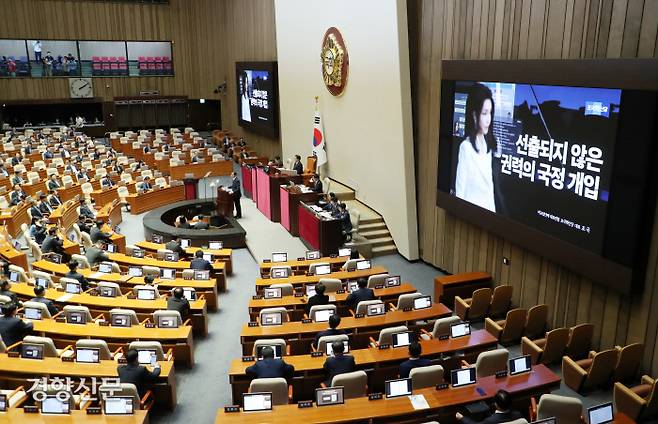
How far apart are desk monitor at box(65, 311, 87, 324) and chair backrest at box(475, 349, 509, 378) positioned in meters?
5.57

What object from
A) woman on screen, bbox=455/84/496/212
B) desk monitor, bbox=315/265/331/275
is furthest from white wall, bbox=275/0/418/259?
desk monitor, bbox=315/265/331/275

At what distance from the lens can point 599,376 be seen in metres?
7.17

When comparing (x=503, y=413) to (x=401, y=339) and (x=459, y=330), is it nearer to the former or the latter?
(x=401, y=339)

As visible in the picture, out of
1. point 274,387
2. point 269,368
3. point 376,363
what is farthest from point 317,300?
point 274,387

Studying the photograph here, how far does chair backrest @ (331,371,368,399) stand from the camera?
19.7 feet

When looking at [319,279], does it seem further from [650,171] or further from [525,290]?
[650,171]

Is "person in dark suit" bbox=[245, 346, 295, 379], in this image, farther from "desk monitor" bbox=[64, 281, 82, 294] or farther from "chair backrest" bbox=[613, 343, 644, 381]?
"desk monitor" bbox=[64, 281, 82, 294]

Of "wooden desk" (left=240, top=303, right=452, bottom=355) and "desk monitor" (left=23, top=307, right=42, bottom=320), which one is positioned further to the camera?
"desk monitor" (left=23, top=307, right=42, bottom=320)

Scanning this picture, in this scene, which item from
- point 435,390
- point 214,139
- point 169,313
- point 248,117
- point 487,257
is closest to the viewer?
point 435,390

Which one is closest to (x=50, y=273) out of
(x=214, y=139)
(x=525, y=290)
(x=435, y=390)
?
(x=435, y=390)

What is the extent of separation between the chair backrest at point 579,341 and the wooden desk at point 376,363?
127 cm

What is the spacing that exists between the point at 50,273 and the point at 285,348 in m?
5.86

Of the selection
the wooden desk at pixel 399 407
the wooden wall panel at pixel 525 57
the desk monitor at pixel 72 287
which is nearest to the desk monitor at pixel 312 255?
the wooden wall panel at pixel 525 57

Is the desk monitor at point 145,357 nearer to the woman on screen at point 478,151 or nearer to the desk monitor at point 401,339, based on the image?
the desk monitor at point 401,339
